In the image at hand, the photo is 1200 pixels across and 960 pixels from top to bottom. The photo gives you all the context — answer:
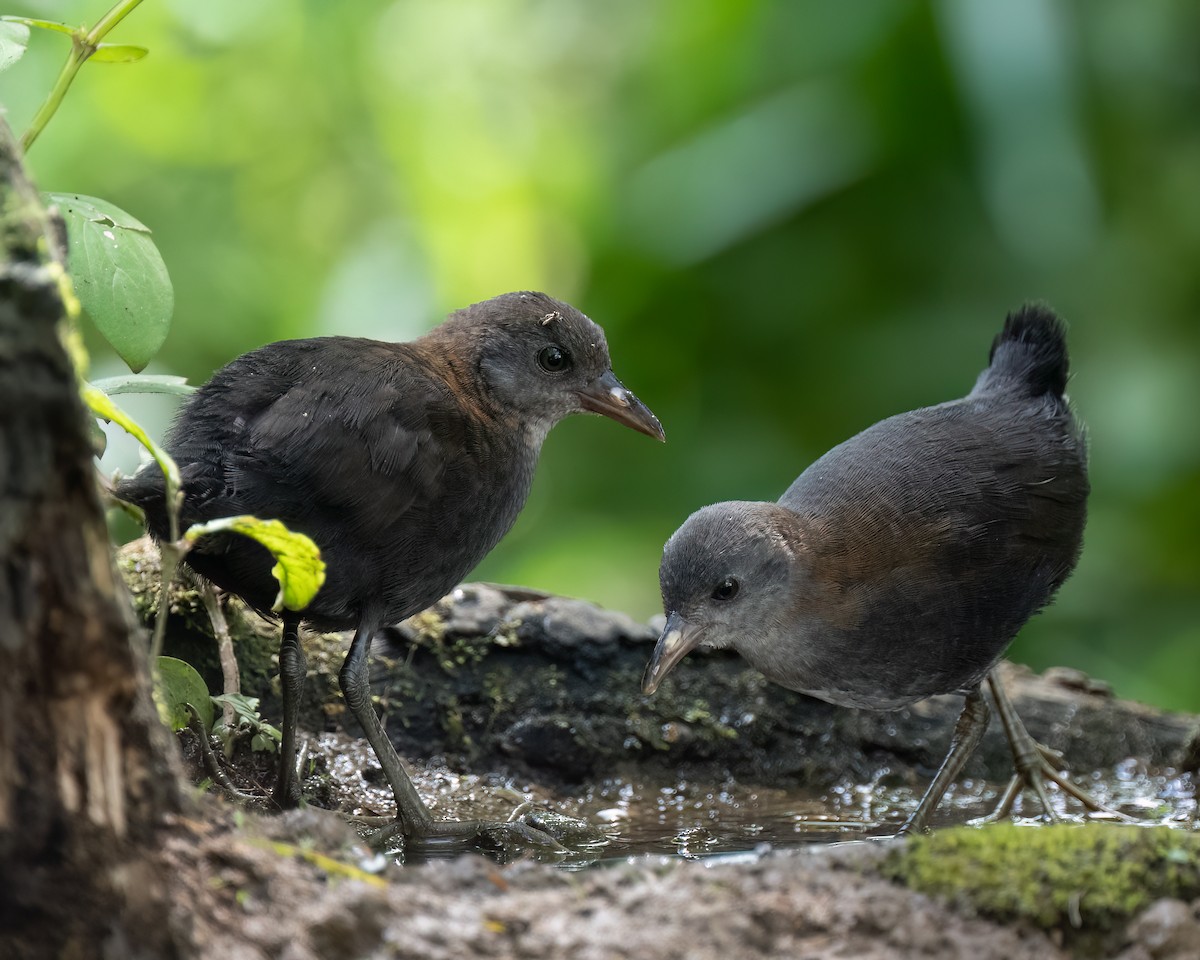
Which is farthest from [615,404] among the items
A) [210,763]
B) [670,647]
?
[210,763]

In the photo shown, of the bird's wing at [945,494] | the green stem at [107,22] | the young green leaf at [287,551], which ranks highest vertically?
the green stem at [107,22]

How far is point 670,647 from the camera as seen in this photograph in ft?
11.6

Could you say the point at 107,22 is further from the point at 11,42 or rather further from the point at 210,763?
the point at 210,763

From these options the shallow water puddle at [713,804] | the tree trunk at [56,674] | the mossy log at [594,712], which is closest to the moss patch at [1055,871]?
the shallow water puddle at [713,804]

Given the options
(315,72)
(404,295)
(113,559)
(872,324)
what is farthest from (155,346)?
(315,72)

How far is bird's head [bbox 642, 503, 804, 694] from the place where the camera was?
3580 millimetres

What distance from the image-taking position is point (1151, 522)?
611 centimetres

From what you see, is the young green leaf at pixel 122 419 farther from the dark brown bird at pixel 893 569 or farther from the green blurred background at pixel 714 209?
the green blurred background at pixel 714 209

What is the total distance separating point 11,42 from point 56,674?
1.53 meters

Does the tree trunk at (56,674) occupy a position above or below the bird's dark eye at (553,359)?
below

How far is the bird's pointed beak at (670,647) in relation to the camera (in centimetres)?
347

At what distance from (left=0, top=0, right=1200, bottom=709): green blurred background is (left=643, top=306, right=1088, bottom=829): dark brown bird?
2.13 m

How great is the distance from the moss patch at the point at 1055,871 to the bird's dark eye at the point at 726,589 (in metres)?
1.40

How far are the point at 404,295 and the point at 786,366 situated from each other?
183 cm
